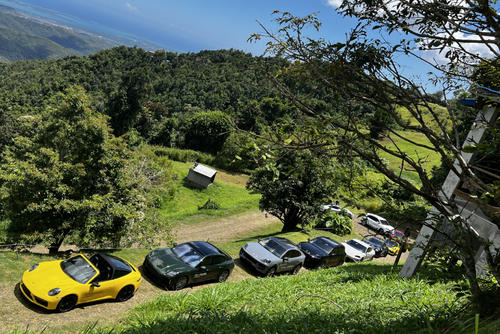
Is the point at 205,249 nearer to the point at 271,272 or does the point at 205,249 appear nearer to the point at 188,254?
the point at 188,254

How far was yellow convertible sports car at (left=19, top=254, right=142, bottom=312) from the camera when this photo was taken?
8.13m

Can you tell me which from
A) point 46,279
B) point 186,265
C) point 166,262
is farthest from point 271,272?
point 46,279

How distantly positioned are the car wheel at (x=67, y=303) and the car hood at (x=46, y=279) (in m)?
0.29

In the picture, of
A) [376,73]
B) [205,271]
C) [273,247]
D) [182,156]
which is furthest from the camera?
[182,156]

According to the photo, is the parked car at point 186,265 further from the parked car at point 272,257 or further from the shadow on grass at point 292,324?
the shadow on grass at point 292,324

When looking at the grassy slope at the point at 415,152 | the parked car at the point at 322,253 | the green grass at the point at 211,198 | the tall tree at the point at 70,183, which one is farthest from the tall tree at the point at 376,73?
the green grass at the point at 211,198

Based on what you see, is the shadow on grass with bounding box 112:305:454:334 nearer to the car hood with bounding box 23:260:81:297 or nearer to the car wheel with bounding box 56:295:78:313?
the car wheel with bounding box 56:295:78:313

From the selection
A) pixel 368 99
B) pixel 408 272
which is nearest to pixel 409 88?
pixel 368 99

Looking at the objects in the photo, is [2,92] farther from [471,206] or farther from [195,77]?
[471,206]

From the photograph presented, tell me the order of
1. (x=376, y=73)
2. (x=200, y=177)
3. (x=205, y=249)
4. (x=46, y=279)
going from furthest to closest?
1. (x=200, y=177)
2. (x=205, y=249)
3. (x=46, y=279)
4. (x=376, y=73)

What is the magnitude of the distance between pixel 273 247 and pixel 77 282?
900cm

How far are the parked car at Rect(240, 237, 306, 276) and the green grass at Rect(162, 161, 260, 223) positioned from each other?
35.0 ft

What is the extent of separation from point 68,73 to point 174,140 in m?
59.6

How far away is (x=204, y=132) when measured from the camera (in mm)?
62594
